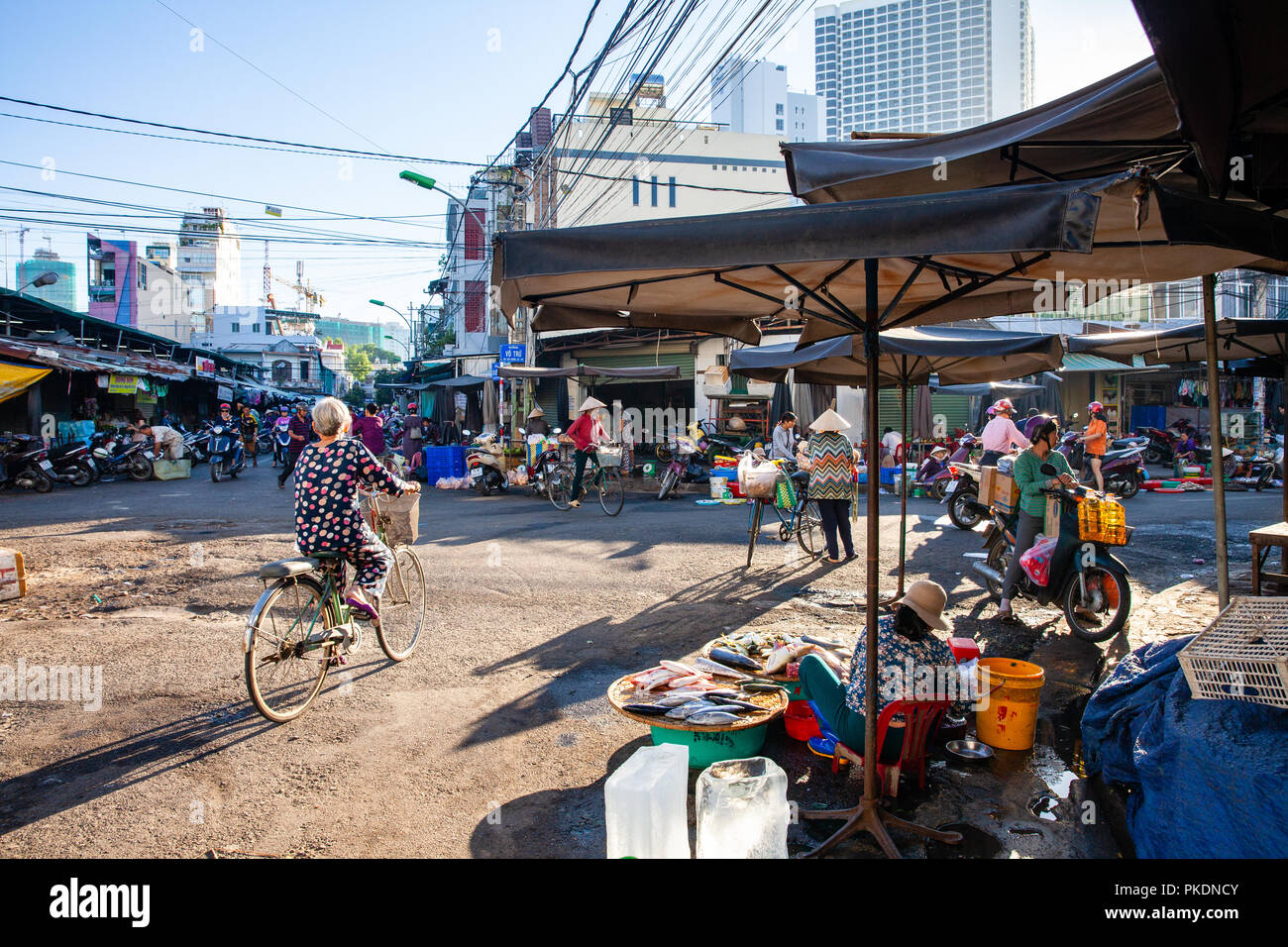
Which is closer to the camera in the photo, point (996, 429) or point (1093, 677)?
point (1093, 677)

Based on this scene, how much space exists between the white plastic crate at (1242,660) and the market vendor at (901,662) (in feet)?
3.22

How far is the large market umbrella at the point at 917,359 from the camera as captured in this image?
6410 mm

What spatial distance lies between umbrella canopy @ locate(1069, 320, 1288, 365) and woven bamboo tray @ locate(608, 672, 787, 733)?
4967mm

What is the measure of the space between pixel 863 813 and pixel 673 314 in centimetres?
324

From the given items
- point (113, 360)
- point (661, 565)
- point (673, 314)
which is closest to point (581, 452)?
point (661, 565)

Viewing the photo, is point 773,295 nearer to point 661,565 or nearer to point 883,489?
point 661,565

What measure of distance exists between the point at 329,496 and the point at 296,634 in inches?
34.2

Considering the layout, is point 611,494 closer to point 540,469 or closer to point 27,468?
point 540,469

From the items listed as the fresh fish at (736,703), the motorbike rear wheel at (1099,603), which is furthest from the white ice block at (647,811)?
the motorbike rear wheel at (1099,603)

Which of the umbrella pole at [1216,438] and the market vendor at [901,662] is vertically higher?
the umbrella pole at [1216,438]

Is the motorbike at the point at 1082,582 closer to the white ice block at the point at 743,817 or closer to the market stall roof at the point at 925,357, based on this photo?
the market stall roof at the point at 925,357

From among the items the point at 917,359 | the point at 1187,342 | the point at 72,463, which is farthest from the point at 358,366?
the point at 1187,342

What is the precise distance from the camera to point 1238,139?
3170mm

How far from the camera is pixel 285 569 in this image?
4.38 metres
